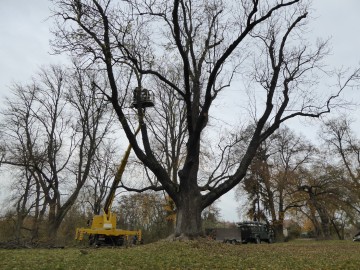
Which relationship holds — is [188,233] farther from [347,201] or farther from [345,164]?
[345,164]

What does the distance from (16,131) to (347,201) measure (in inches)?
1228

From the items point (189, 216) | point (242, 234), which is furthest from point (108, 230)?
point (242, 234)

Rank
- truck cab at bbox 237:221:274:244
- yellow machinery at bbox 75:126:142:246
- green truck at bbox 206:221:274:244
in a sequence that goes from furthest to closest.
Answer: truck cab at bbox 237:221:274:244 < green truck at bbox 206:221:274:244 < yellow machinery at bbox 75:126:142:246

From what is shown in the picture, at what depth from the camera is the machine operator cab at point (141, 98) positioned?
16.2m

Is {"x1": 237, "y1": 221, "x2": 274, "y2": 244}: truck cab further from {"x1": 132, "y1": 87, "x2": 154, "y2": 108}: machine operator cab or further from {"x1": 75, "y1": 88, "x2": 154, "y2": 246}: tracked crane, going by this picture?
{"x1": 132, "y1": 87, "x2": 154, "y2": 108}: machine operator cab

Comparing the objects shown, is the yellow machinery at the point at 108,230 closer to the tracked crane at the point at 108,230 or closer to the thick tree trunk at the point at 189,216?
the tracked crane at the point at 108,230

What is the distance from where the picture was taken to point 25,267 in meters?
7.30

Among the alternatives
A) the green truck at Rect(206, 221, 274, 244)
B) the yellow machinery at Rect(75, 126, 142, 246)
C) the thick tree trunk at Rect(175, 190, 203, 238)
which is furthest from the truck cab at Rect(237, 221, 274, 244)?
the thick tree trunk at Rect(175, 190, 203, 238)

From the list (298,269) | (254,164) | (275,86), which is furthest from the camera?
(254,164)

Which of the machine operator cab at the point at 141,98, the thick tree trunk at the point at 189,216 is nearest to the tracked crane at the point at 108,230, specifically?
the machine operator cab at the point at 141,98

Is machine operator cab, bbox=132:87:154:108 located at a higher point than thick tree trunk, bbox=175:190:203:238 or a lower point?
higher

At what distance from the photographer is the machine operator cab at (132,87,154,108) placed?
16209 millimetres

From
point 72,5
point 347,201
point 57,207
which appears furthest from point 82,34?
point 347,201

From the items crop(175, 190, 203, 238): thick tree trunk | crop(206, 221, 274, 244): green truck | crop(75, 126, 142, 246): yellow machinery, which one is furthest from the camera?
crop(206, 221, 274, 244): green truck
